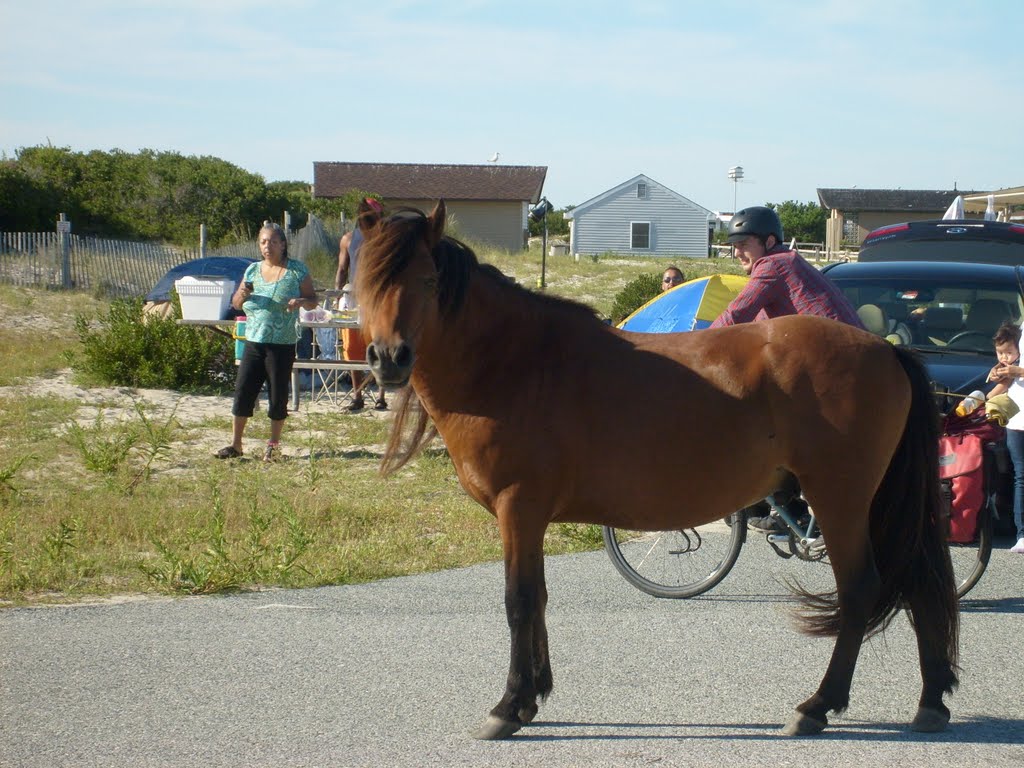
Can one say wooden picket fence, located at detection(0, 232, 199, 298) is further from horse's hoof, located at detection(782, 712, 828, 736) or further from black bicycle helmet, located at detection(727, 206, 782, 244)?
horse's hoof, located at detection(782, 712, 828, 736)

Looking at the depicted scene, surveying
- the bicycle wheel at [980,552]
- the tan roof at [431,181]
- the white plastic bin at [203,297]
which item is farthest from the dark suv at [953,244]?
the tan roof at [431,181]

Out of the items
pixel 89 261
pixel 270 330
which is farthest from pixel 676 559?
pixel 89 261

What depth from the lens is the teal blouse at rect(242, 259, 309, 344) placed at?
1023 centimetres

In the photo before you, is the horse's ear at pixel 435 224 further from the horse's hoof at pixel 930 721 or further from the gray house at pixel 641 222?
the gray house at pixel 641 222

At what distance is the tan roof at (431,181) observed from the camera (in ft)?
178

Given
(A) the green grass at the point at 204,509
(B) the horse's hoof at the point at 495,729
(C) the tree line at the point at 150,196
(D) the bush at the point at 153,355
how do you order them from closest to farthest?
(B) the horse's hoof at the point at 495,729 → (A) the green grass at the point at 204,509 → (D) the bush at the point at 153,355 → (C) the tree line at the point at 150,196

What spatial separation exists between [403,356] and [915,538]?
233 cm

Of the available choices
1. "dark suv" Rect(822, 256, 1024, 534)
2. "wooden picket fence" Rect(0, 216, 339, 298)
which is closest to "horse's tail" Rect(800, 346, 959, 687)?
"dark suv" Rect(822, 256, 1024, 534)

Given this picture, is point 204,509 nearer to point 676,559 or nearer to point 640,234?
point 676,559

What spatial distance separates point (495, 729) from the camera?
4250mm

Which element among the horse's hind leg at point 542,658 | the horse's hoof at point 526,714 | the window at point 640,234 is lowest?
the horse's hoof at point 526,714

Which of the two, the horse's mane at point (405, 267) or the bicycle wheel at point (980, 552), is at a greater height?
the horse's mane at point (405, 267)

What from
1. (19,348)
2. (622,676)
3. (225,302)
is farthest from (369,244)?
(19,348)

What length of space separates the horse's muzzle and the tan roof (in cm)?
4960
